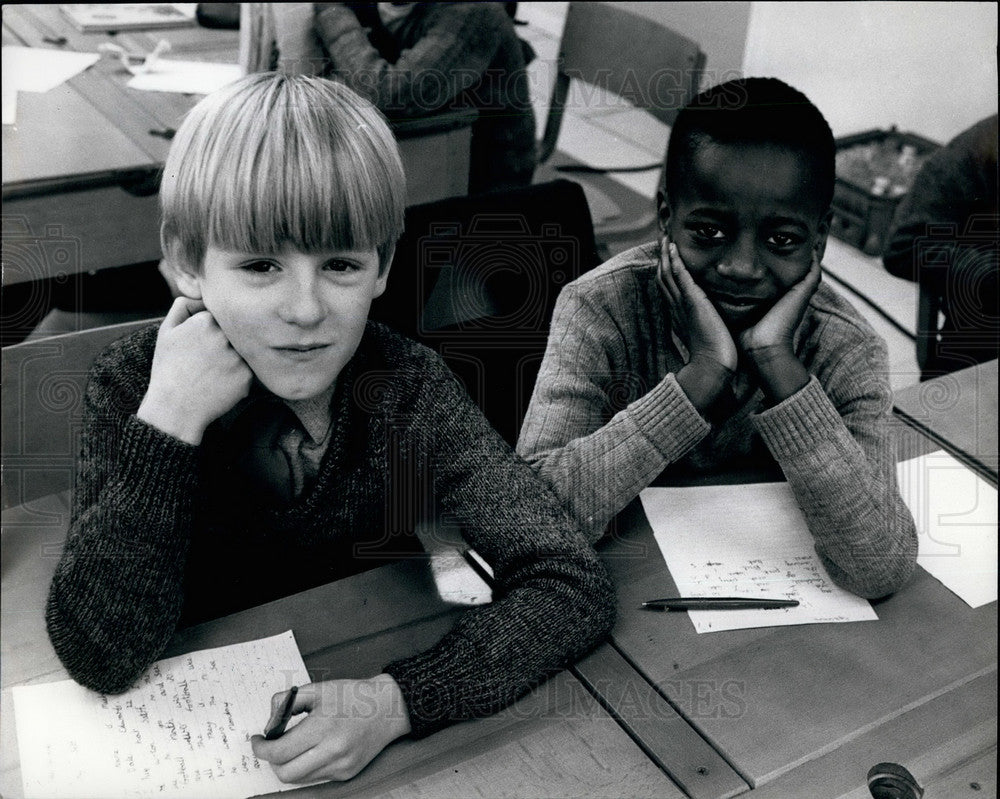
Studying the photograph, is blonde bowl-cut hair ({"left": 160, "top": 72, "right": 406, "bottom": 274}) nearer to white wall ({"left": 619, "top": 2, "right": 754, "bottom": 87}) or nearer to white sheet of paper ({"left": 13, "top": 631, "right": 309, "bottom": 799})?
white sheet of paper ({"left": 13, "top": 631, "right": 309, "bottom": 799})

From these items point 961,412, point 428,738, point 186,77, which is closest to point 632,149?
point 186,77

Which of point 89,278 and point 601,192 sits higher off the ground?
point 601,192

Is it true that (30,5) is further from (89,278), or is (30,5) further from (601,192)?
(601,192)

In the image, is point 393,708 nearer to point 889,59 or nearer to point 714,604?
point 714,604

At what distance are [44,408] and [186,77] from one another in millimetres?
1376

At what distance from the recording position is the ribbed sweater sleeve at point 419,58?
231 cm

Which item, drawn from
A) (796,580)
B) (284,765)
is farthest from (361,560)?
(796,580)

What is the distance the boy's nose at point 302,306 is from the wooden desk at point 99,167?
791 millimetres

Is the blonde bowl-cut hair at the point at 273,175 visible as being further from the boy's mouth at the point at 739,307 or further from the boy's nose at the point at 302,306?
the boy's mouth at the point at 739,307

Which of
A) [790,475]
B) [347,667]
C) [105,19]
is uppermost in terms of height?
[105,19]

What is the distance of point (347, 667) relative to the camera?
39.2 inches

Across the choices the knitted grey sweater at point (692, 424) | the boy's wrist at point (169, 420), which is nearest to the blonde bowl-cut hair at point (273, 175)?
the boy's wrist at point (169, 420)

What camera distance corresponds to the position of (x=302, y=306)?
98 cm

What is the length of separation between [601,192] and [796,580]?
1520mm
